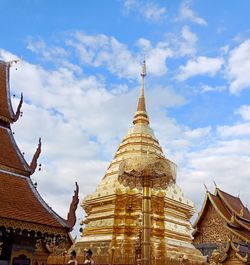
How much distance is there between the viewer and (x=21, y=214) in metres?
10.4

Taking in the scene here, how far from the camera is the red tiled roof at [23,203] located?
33.7 feet

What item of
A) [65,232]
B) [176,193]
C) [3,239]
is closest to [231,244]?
[176,193]

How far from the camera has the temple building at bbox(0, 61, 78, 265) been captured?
33.8 ft

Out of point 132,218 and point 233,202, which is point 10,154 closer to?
point 132,218

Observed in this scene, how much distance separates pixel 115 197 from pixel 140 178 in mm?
12312

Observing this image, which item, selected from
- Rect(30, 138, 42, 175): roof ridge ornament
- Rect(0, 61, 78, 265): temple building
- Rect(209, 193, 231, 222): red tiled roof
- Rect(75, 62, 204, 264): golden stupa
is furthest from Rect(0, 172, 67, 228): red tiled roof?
Rect(209, 193, 231, 222): red tiled roof

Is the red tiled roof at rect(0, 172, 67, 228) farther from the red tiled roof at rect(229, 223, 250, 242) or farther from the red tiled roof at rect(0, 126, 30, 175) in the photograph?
the red tiled roof at rect(229, 223, 250, 242)

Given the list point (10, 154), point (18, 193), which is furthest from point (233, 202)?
point (18, 193)

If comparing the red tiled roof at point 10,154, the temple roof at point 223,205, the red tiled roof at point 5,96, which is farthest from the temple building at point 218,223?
the red tiled roof at point 5,96

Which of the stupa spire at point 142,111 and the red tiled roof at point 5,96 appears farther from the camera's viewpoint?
the stupa spire at point 142,111

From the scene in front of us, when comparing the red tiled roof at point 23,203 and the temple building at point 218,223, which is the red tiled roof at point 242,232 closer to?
the temple building at point 218,223

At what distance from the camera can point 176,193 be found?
2392 cm

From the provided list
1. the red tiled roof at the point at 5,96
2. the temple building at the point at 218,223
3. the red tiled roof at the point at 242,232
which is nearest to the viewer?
the red tiled roof at the point at 5,96

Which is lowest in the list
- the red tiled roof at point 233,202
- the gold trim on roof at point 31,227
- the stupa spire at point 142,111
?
the gold trim on roof at point 31,227
